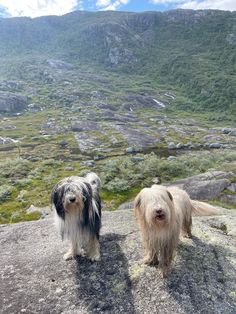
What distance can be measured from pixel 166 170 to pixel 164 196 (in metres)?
45.4

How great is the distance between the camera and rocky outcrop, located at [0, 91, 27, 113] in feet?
542

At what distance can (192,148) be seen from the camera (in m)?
92.9

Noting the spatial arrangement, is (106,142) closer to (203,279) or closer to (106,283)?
(106,283)

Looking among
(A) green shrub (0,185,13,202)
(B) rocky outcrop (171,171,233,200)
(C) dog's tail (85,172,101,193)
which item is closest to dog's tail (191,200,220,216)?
(C) dog's tail (85,172,101,193)

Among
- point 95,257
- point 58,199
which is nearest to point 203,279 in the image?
point 95,257

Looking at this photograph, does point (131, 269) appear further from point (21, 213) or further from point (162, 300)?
point (21, 213)

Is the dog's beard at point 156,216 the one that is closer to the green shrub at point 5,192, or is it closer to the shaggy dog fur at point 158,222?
the shaggy dog fur at point 158,222

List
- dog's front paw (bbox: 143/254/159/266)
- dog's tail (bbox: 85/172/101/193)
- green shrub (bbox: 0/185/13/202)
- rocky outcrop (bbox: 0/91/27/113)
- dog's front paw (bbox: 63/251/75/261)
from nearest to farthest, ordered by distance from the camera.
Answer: dog's front paw (bbox: 143/254/159/266) < dog's front paw (bbox: 63/251/75/261) < dog's tail (bbox: 85/172/101/193) < green shrub (bbox: 0/185/13/202) < rocky outcrop (bbox: 0/91/27/113)

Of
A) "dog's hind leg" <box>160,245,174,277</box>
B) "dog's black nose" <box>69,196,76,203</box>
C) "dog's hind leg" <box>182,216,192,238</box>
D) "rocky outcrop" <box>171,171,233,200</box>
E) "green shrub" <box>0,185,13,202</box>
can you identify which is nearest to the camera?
"dog's black nose" <box>69,196,76,203</box>

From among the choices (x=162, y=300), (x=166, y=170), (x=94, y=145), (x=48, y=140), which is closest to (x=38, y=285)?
(x=162, y=300)

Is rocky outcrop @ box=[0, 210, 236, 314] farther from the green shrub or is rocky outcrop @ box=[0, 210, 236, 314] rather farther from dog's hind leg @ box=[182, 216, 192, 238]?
the green shrub

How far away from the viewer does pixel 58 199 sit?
11.1 meters

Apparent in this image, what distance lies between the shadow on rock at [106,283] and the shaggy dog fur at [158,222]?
1.02 meters

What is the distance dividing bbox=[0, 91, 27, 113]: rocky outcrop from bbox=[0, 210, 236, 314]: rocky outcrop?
159340 mm
